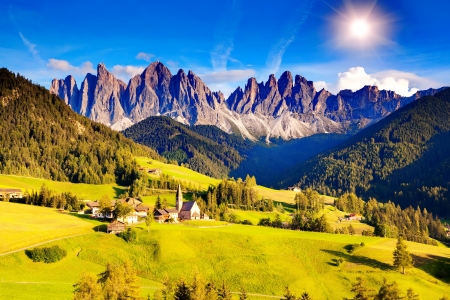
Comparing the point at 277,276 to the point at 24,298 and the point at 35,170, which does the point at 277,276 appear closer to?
the point at 24,298

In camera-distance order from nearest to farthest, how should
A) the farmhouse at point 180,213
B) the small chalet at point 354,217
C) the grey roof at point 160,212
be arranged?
the farmhouse at point 180,213
the grey roof at point 160,212
the small chalet at point 354,217

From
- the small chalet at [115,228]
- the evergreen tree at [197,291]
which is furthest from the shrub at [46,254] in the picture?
the evergreen tree at [197,291]

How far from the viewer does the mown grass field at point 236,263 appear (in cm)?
7830

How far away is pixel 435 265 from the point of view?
9219cm

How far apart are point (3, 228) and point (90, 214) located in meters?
38.4

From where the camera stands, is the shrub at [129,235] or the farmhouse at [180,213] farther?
the farmhouse at [180,213]

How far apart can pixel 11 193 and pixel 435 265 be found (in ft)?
455

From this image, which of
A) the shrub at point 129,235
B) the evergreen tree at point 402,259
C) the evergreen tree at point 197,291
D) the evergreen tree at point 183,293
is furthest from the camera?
the shrub at point 129,235

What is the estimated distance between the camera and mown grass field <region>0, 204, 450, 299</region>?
7830 cm

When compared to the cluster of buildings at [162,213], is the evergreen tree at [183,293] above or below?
below

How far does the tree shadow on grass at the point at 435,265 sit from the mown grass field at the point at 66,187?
126863mm

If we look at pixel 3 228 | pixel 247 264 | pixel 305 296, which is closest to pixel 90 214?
pixel 3 228

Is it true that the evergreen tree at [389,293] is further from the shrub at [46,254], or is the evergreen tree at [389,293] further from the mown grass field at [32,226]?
the mown grass field at [32,226]

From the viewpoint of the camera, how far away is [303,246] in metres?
101
